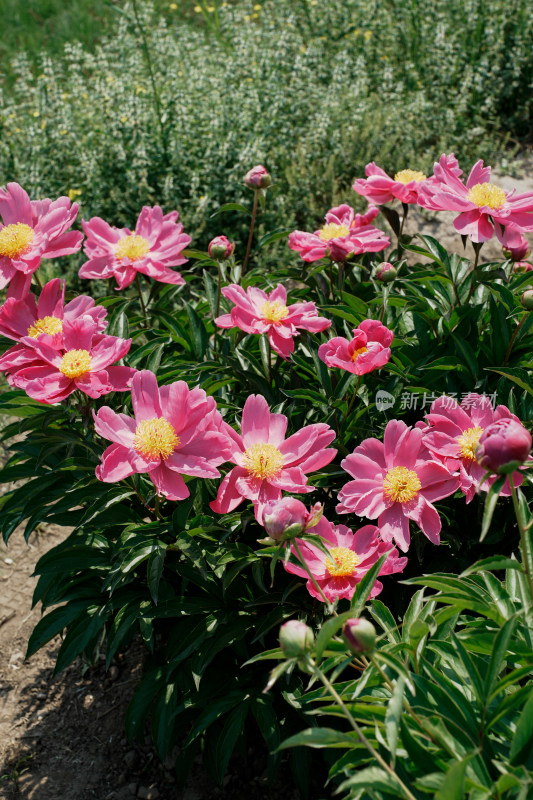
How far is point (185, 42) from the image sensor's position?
5.26 meters

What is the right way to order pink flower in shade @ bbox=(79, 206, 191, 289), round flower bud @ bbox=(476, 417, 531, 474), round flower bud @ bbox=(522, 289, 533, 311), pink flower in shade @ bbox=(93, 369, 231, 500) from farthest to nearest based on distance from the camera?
pink flower in shade @ bbox=(79, 206, 191, 289) → round flower bud @ bbox=(522, 289, 533, 311) → pink flower in shade @ bbox=(93, 369, 231, 500) → round flower bud @ bbox=(476, 417, 531, 474)

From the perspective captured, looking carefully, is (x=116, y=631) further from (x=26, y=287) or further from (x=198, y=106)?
(x=198, y=106)

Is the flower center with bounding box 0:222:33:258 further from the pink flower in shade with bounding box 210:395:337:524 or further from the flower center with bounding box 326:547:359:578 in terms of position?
the flower center with bounding box 326:547:359:578

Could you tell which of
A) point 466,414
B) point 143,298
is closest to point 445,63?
point 143,298

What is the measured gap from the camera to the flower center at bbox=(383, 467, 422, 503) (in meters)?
1.59

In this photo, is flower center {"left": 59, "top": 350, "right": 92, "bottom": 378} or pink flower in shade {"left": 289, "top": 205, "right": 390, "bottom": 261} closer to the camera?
flower center {"left": 59, "top": 350, "right": 92, "bottom": 378}

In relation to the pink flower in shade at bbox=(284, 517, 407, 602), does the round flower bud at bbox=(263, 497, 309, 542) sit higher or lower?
higher

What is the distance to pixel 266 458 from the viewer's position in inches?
60.9

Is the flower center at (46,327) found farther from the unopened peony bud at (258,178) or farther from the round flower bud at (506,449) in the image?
the round flower bud at (506,449)

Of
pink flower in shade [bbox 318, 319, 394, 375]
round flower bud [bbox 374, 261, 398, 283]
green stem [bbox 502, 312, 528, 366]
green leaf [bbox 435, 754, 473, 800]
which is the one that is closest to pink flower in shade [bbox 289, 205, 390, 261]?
round flower bud [bbox 374, 261, 398, 283]

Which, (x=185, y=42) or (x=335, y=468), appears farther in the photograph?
(x=185, y=42)

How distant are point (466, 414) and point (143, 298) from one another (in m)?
1.04

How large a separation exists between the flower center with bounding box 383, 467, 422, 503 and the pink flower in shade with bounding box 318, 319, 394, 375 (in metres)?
0.23

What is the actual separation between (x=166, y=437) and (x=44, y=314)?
20.4 inches
